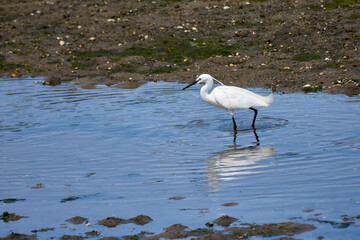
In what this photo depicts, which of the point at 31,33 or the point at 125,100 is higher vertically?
the point at 31,33

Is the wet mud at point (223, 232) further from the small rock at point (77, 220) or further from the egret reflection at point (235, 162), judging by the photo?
the egret reflection at point (235, 162)

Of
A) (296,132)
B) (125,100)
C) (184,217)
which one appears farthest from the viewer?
(125,100)

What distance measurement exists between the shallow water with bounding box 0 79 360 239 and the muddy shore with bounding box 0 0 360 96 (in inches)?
73.0

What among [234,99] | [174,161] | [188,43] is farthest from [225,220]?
[188,43]

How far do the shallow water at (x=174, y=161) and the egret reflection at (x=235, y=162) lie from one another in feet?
0.05

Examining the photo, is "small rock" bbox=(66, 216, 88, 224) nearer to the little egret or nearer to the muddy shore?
the little egret

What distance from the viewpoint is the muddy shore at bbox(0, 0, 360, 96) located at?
627 inches

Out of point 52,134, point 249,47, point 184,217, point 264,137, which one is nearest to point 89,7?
point 249,47

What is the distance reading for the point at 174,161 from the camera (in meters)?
8.91

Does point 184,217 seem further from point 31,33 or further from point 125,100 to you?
point 31,33

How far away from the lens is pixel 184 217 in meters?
6.39

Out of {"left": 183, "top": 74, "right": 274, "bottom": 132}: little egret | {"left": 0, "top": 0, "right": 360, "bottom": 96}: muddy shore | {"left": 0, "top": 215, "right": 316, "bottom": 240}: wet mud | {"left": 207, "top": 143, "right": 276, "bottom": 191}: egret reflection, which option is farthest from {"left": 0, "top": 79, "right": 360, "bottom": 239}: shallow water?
{"left": 0, "top": 0, "right": 360, "bottom": 96}: muddy shore

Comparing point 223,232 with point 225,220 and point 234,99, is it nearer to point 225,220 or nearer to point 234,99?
point 225,220

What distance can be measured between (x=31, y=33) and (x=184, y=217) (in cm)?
1688
